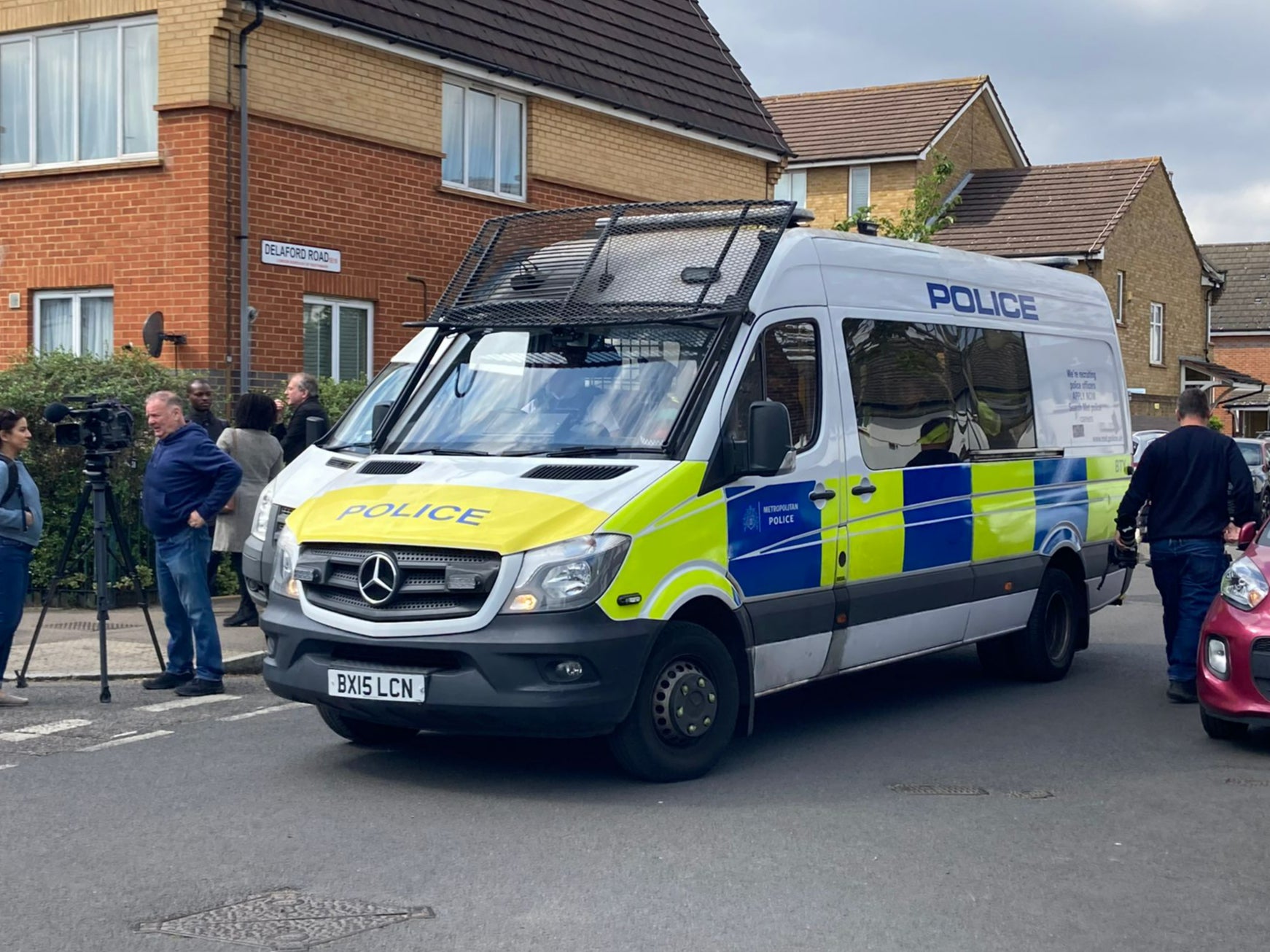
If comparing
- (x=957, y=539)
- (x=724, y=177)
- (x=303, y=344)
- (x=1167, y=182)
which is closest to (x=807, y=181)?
(x=1167, y=182)

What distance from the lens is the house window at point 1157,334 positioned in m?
44.5

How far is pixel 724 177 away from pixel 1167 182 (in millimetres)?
24898

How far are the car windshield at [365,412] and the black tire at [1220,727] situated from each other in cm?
482

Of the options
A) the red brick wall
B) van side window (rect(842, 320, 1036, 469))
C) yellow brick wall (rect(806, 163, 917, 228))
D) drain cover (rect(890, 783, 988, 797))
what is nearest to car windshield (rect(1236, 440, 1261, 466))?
yellow brick wall (rect(806, 163, 917, 228))

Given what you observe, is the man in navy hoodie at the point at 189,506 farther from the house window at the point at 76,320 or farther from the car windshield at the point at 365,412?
the house window at the point at 76,320

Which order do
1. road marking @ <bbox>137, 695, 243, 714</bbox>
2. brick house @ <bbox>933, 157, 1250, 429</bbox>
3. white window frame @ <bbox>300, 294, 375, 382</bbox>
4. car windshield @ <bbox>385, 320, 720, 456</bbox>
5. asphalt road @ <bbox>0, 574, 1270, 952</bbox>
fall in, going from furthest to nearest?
1. brick house @ <bbox>933, 157, 1250, 429</bbox>
2. white window frame @ <bbox>300, 294, 375, 382</bbox>
3. road marking @ <bbox>137, 695, 243, 714</bbox>
4. car windshield @ <bbox>385, 320, 720, 456</bbox>
5. asphalt road @ <bbox>0, 574, 1270, 952</bbox>

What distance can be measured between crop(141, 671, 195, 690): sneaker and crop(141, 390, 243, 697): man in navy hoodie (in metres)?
0.13

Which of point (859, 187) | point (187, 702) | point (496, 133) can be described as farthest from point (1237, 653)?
point (859, 187)

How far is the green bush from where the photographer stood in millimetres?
13523

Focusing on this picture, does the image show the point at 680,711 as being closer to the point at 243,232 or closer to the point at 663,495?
the point at 663,495

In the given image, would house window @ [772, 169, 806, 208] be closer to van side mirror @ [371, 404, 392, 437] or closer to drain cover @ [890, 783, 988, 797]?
van side mirror @ [371, 404, 392, 437]

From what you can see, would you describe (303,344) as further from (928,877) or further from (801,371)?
(928,877)

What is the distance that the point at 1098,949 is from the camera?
4977 mm

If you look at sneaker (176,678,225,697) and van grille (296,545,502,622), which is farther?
sneaker (176,678,225,697)
